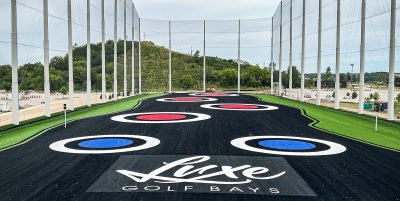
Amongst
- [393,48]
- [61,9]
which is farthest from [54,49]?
[393,48]

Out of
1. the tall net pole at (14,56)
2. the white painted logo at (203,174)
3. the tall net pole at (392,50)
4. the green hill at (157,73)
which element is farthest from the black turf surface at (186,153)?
the green hill at (157,73)

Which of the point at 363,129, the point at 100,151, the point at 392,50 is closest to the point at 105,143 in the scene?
the point at 100,151

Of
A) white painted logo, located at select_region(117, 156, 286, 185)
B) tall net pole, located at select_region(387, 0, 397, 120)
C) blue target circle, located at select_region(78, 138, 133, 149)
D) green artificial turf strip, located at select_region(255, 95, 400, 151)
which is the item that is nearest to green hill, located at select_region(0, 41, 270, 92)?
green artificial turf strip, located at select_region(255, 95, 400, 151)

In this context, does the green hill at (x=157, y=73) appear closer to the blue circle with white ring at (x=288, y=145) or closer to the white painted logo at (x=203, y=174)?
the blue circle with white ring at (x=288, y=145)

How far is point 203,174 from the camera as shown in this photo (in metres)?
14.1

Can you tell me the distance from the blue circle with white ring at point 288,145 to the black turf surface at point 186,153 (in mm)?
1857

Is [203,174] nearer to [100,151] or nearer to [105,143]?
[100,151]

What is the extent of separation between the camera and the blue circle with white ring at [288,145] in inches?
762

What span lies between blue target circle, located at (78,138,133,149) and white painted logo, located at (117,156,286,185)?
16.6 ft

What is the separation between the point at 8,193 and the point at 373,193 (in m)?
11.8

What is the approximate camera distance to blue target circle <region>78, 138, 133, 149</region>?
64.1ft

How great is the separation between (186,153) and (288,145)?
5842 mm

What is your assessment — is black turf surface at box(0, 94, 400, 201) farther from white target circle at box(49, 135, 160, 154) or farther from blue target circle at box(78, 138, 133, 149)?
blue target circle at box(78, 138, 133, 149)

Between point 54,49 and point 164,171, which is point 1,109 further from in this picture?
point 164,171
